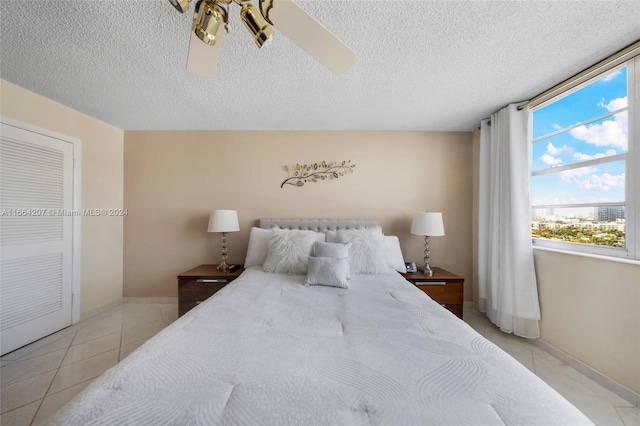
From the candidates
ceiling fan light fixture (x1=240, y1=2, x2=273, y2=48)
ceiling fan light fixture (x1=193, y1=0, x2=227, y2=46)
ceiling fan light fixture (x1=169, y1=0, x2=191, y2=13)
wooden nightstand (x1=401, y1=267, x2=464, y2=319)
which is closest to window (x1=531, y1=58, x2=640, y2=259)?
wooden nightstand (x1=401, y1=267, x2=464, y2=319)

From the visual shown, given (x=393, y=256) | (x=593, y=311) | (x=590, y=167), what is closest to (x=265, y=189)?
(x=393, y=256)

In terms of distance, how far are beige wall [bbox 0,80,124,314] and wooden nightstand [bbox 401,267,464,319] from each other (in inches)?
143

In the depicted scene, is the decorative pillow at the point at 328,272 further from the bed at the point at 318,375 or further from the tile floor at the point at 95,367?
the tile floor at the point at 95,367

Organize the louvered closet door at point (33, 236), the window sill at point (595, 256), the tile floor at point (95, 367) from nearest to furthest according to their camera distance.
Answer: the tile floor at point (95, 367) → the window sill at point (595, 256) → the louvered closet door at point (33, 236)

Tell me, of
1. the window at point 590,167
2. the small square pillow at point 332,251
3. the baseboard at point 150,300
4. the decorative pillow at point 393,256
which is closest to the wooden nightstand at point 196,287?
the baseboard at point 150,300

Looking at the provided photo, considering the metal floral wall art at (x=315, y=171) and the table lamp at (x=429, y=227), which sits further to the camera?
the metal floral wall art at (x=315, y=171)

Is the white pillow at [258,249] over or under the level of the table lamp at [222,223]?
under

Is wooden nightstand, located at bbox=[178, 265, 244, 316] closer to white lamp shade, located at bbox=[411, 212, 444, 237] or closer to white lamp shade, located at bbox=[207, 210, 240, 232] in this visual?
white lamp shade, located at bbox=[207, 210, 240, 232]

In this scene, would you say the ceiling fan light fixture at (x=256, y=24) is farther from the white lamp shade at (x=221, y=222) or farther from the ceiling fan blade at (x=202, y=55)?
the white lamp shade at (x=221, y=222)

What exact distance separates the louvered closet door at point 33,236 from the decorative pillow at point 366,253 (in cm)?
299

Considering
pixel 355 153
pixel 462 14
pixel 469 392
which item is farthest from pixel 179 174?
pixel 469 392

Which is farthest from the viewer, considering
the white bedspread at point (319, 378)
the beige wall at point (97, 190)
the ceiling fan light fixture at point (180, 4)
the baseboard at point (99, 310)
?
the baseboard at point (99, 310)

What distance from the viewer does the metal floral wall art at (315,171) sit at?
304 cm

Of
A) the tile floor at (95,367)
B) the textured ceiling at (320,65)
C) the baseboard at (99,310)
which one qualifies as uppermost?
the textured ceiling at (320,65)
